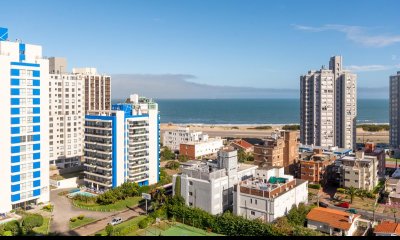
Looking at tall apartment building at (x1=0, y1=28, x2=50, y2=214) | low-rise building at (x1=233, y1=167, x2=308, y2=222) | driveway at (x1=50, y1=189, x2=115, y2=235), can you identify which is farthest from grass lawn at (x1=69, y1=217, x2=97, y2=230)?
low-rise building at (x1=233, y1=167, x2=308, y2=222)

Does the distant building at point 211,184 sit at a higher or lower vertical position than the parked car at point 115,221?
higher

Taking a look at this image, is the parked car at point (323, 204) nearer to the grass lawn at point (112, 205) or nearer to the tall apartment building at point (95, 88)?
the grass lawn at point (112, 205)

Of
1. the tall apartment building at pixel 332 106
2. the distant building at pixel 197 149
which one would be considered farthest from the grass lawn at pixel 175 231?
the tall apartment building at pixel 332 106

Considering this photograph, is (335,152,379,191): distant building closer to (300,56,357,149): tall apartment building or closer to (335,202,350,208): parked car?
(335,202,350,208): parked car

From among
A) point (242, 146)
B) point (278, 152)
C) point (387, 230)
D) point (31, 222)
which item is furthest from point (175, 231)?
point (242, 146)

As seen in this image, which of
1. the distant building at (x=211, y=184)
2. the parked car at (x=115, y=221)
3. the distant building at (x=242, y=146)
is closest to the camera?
the parked car at (x=115, y=221)

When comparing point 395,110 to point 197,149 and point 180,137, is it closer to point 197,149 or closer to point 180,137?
point 197,149

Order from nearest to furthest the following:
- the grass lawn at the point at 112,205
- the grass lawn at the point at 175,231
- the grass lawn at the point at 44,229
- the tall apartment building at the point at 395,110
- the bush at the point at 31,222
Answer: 1. the grass lawn at the point at 175,231
2. the bush at the point at 31,222
3. the grass lawn at the point at 44,229
4. the grass lawn at the point at 112,205
5. the tall apartment building at the point at 395,110

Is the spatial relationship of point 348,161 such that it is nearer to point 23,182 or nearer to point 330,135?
point 330,135
